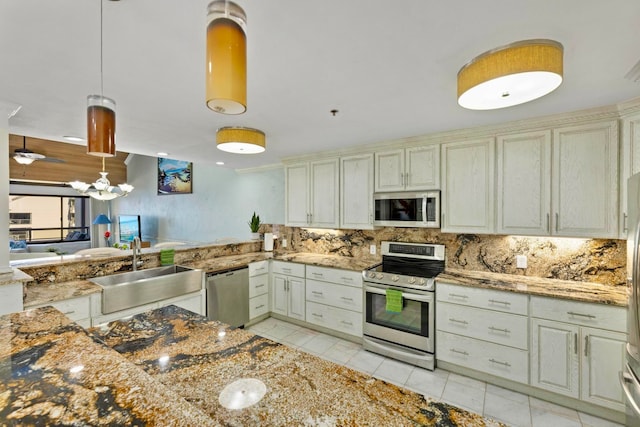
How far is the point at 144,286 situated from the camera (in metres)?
2.55

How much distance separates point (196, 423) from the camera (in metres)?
0.59

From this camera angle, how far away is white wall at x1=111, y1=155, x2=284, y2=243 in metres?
4.82

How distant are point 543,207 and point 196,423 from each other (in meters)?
2.89

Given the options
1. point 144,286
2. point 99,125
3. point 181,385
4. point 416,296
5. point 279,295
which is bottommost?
point 279,295

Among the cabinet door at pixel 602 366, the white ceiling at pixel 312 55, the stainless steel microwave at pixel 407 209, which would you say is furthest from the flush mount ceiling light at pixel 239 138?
the cabinet door at pixel 602 366

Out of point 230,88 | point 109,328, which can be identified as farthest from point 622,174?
point 109,328

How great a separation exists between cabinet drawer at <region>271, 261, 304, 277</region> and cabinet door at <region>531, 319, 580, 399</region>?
243 cm

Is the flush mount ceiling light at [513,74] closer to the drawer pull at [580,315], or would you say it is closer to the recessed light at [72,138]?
the drawer pull at [580,315]

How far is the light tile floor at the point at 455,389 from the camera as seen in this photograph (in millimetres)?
2025

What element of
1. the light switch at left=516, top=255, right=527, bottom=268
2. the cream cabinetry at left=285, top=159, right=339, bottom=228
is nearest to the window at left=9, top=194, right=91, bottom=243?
the cream cabinetry at left=285, top=159, right=339, bottom=228

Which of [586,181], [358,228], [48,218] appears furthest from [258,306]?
[48,218]

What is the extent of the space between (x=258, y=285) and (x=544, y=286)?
123 inches

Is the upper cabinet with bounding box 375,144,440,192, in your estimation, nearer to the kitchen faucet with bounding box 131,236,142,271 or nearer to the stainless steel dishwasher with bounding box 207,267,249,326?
the stainless steel dishwasher with bounding box 207,267,249,326

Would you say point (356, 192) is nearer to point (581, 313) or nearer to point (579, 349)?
point (581, 313)
